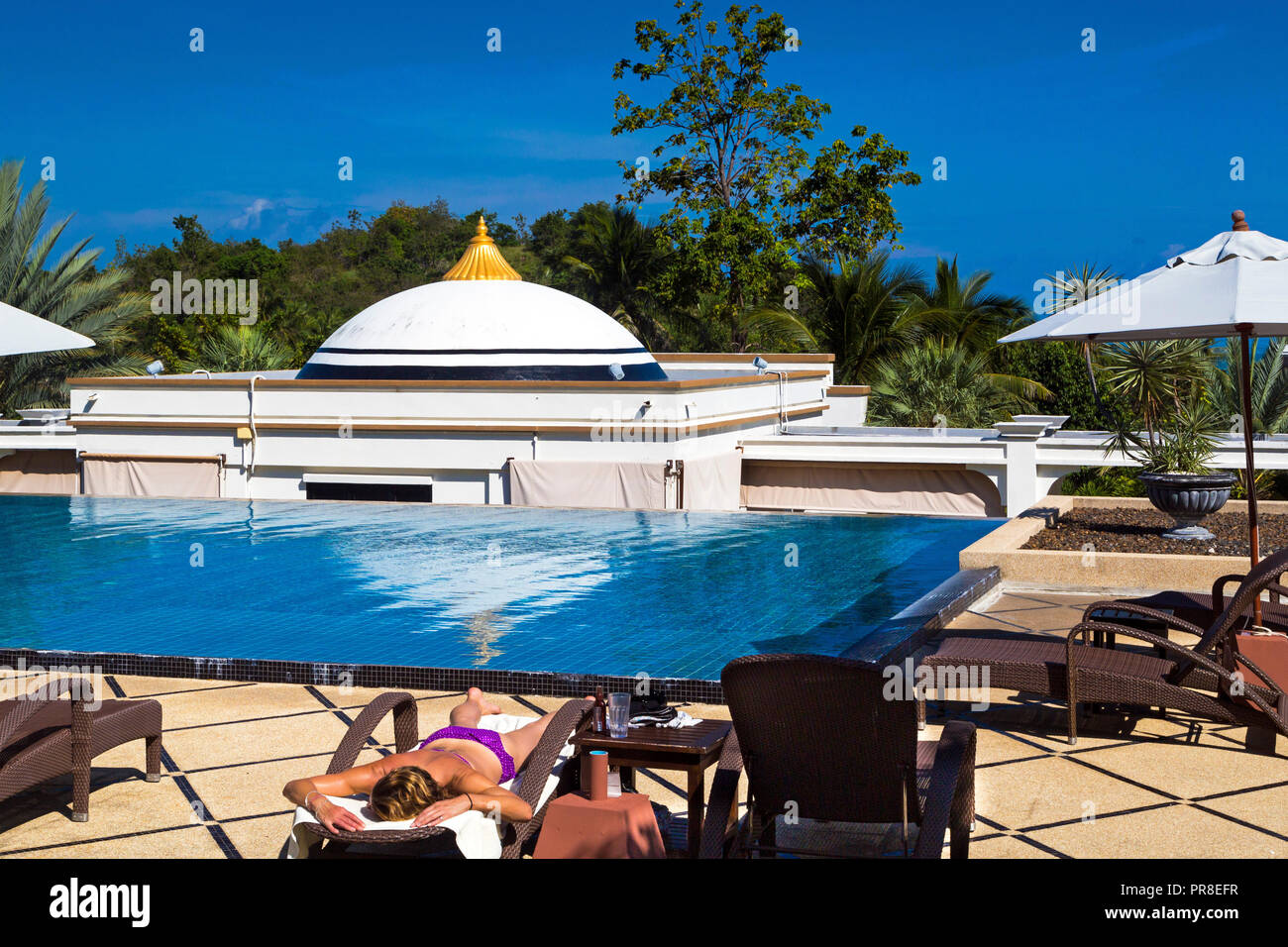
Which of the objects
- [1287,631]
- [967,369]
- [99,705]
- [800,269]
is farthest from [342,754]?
[800,269]

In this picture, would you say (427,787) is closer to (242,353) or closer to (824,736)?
(824,736)

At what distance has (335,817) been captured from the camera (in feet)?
13.3

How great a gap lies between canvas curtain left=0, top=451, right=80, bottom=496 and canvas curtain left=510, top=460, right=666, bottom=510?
9371 mm

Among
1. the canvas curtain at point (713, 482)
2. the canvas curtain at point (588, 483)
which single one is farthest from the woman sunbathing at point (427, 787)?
the canvas curtain at point (713, 482)

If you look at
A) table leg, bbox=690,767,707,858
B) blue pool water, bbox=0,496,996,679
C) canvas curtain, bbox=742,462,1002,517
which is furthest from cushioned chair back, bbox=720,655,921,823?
canvas curtain, bbox=742,462,1002,517

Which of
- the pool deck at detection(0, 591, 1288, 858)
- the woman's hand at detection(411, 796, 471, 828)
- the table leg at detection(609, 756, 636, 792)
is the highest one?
the woman's hand at detection(411, 796, 471, 828)

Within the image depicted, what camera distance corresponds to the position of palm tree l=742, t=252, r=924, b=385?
3372 cm

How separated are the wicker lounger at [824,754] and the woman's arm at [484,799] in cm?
61

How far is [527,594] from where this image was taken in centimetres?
1123

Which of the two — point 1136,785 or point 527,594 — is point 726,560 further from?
point 1136,785

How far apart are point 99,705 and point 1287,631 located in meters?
5.82

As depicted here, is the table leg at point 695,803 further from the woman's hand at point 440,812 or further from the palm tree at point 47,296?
the palm tree at point 47,296

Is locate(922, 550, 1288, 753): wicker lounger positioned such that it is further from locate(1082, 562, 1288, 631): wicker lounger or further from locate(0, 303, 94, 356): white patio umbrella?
locate(0, 303, 94, 356): white patio umbrella

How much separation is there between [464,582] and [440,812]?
7.86m
